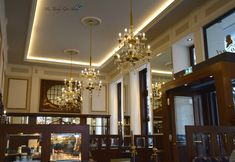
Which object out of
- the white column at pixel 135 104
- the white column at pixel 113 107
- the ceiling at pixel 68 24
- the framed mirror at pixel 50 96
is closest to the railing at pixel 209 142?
the ceiling at pixel 68 24

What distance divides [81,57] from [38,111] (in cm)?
276

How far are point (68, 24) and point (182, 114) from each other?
13.5 ft

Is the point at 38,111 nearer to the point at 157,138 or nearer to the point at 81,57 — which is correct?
the point at 81,57

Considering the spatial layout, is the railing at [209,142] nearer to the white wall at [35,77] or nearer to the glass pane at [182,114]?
the glass pane at [182,114]

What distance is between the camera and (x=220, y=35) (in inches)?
217

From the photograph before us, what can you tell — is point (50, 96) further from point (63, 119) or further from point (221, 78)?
point (221, 78)

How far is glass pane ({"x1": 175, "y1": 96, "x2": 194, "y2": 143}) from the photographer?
496 centimetres

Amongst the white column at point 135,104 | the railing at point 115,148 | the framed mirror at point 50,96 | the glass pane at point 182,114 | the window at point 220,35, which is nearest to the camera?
the glass pane at point 182,114

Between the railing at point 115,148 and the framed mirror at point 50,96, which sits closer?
the railing at point 115,148

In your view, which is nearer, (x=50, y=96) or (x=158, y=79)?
(x=158, y=79)

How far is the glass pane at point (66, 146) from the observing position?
2.03m

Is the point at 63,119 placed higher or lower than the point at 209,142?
higher

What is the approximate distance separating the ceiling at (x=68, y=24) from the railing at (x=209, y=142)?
3.53 meters

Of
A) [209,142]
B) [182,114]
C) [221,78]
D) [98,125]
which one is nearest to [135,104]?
[98,125]
